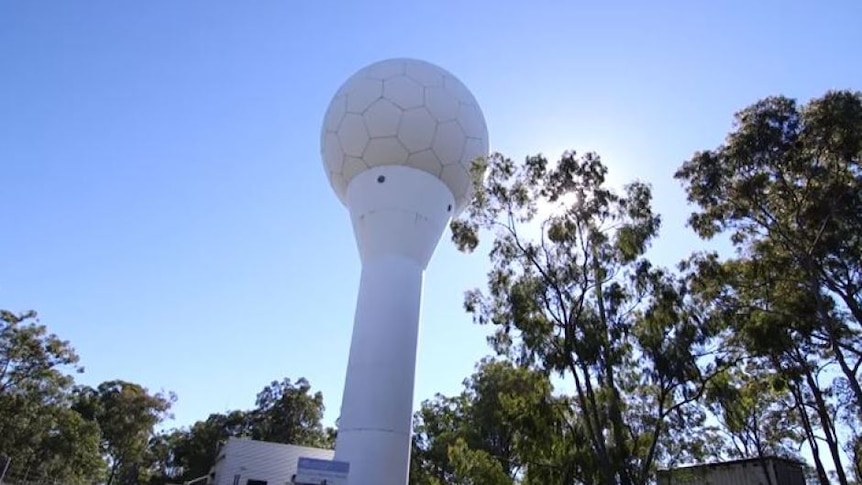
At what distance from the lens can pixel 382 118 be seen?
547 inches

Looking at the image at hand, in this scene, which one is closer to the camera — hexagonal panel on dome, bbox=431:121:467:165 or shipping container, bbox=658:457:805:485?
hexagonal panel on dome, bbox=431:121:467:165

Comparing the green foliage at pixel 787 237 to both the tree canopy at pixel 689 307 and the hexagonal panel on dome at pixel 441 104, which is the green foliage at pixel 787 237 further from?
the hexagonal panel on dome at pixel 441 104

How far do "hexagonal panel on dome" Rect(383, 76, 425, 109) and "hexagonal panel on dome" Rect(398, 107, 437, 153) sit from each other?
240 mm

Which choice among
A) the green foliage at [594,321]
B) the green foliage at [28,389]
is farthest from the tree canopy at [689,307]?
the green foliage at [28,389]

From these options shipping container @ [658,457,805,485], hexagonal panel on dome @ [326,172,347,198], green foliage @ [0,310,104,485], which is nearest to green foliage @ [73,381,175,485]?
green foliage @ [0,310,104,485]

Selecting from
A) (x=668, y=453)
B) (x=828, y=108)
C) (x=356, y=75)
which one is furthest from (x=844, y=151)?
(x=356, y=75)

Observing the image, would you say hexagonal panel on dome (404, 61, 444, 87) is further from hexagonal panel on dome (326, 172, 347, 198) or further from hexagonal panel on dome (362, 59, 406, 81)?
hexagonal panel on dome (326, 172, 347, 198)

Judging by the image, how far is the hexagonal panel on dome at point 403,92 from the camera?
553 inches

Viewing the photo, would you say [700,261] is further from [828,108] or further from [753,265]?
[828,108]

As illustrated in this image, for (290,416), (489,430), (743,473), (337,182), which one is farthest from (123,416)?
(743,473)

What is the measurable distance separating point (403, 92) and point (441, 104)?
104 centimetres

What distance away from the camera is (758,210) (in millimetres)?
13141

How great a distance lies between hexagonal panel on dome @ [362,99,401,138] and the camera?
13.8 metres

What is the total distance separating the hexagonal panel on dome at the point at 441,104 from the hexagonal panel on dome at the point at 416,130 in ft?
1.07
